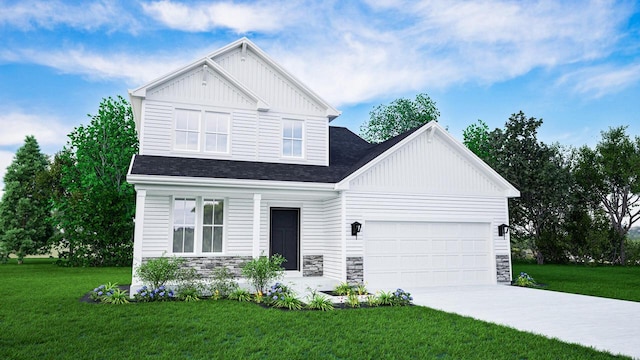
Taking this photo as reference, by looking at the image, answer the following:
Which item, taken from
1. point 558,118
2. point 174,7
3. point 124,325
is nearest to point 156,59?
point 174,7

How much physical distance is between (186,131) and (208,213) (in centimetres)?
261

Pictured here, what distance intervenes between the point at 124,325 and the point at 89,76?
1620 cm

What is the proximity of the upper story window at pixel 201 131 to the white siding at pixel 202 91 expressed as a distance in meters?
0.39

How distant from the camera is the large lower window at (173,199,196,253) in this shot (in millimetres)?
12602

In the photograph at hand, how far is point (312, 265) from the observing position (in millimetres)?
13875

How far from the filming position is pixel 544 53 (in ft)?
66.1

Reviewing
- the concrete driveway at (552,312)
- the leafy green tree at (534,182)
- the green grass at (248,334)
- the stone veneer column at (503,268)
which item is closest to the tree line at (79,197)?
the green grass at (248,334)

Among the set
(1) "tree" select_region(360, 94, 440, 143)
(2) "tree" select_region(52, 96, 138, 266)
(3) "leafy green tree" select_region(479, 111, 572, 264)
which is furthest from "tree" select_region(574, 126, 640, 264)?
(2) "tree" select_region(52, 96, 138, 266)

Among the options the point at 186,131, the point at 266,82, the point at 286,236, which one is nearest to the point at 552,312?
the point at 286,236

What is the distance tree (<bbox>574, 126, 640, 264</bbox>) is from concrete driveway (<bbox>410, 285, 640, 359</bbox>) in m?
17.7

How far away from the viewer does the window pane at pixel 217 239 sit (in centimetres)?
1297

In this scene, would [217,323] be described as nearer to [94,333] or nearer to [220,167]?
[94,333]

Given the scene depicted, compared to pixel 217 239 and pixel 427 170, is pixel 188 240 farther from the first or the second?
pixel 427 170

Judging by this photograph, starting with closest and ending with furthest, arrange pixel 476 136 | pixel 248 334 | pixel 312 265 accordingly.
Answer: pixel 248 334 → pixel 312 265 → pixel 476 136
